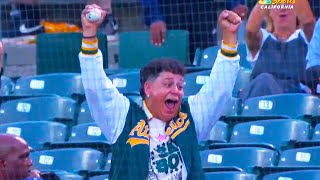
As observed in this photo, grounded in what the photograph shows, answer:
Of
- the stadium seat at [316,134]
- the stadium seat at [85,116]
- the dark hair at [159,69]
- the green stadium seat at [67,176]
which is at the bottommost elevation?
the green stadium seat at [67,176]

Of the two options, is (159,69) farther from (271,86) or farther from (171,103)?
(271,86)

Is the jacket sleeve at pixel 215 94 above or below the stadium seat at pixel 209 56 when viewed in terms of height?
below

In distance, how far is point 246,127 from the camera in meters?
6.12

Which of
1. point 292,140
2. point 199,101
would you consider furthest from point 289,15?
point 199,101

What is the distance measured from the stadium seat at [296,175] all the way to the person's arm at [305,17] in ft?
5.34

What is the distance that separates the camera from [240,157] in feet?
18.8

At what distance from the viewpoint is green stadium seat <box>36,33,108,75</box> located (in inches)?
308

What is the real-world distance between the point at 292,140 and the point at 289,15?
1101 millimetres

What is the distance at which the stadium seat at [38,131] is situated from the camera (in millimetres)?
6402

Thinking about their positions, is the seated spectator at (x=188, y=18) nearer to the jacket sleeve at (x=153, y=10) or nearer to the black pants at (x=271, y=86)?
the jacket sleeve at (x=153, y=10)

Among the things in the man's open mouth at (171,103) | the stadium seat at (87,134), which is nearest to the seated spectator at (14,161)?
the man's open mouth at (171,103)

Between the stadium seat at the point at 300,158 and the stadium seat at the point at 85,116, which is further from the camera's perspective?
the stadium seat at the point at 85,116

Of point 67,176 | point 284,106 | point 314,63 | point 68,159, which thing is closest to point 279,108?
point 284,106

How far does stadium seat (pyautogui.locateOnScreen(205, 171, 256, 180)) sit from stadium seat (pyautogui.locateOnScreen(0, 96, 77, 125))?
1650mm
